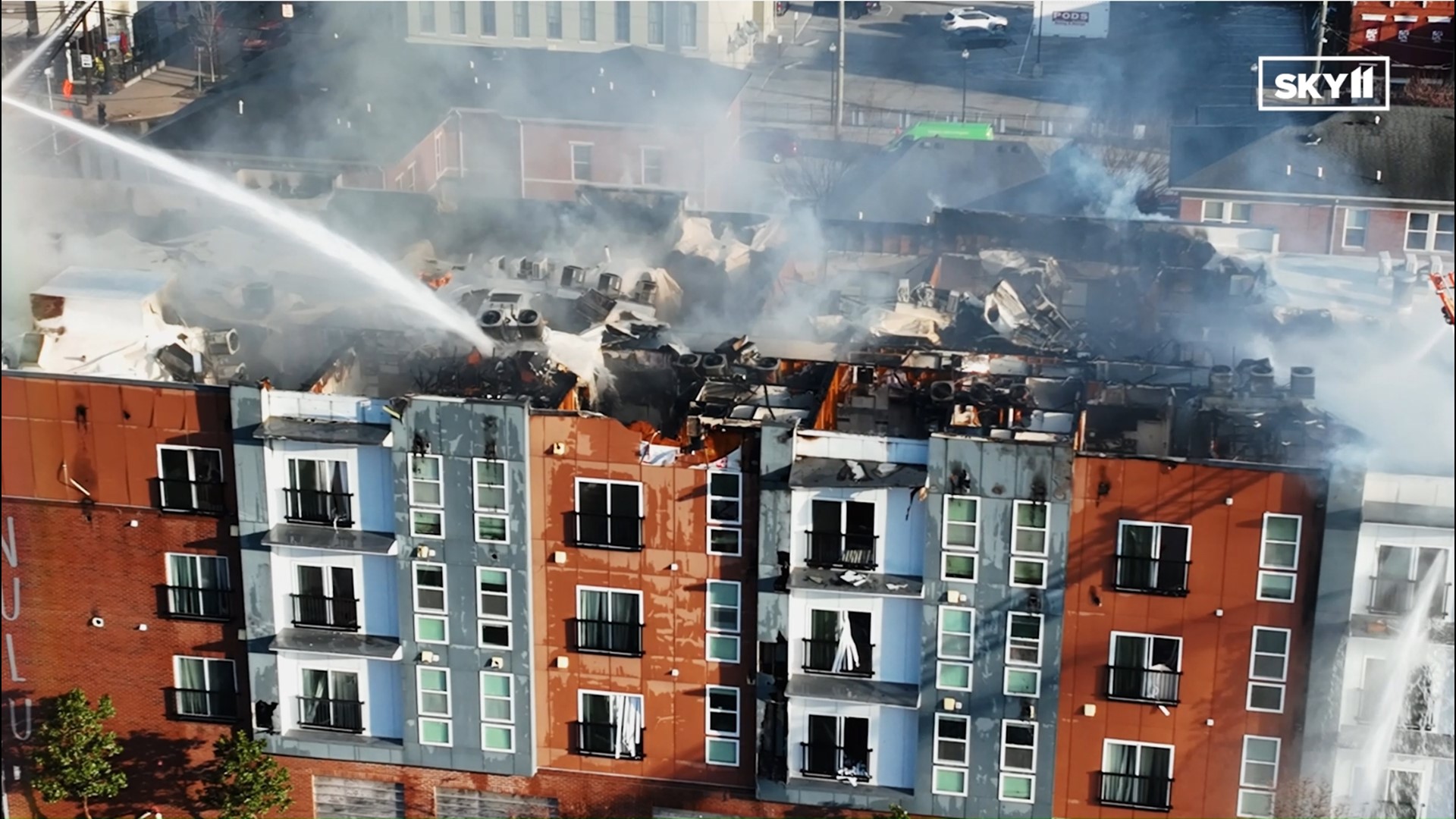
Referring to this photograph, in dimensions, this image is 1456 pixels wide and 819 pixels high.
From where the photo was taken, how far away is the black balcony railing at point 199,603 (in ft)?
85.9

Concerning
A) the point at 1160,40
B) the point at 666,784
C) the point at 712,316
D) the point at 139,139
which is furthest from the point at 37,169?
the point at 1160,40

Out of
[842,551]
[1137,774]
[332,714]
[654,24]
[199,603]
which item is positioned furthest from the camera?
[654,24]

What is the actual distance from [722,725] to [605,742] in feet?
5.05

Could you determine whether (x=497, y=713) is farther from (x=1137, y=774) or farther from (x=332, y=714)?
(x=1137, y=774)

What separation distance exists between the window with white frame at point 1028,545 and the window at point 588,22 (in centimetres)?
3463

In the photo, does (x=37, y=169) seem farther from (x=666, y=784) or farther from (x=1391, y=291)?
(x=1391, y=291)

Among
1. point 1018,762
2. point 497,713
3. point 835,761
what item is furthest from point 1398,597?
point 497,713

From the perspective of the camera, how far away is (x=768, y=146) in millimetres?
56125

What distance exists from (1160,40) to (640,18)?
53.1ft

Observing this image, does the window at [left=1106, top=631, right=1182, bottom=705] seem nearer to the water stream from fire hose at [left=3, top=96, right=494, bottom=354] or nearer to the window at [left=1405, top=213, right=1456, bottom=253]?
the water stream from fire hose at [left=3, top=96, right=494, bottom=354]

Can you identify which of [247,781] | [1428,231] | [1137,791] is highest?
[1428,231]

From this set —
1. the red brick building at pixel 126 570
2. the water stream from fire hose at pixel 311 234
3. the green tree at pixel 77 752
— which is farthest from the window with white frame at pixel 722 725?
the green tree at pixel 77 752

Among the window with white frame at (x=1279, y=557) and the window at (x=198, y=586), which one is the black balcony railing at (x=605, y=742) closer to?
the window at (x=198, y=586)

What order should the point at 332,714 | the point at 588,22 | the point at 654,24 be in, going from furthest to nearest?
the point at 588,22
the point at 654,24
the point at 332,714
